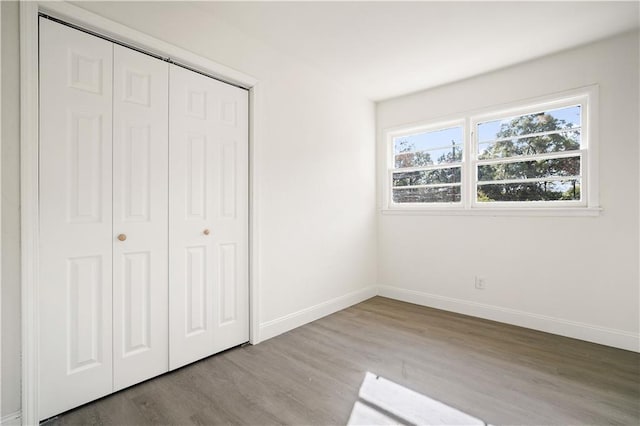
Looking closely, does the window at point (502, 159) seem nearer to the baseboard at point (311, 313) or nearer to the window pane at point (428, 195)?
the window pane at point (428, 195)

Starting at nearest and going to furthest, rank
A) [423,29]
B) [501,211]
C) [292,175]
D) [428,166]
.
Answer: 1. [423,29]
2. [292,175]
3. [501,211]
4. [428,166]

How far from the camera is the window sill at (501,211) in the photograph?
2728 millimetres

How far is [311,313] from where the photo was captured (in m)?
3.18

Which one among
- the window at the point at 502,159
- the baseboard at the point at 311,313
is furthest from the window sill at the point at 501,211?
the baseboard at the point at 311,313

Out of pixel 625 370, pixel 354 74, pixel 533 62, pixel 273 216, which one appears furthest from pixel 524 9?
pixel 625 370

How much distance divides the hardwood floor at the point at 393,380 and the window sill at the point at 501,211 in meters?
1.13

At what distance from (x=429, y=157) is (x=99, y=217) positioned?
340 cm

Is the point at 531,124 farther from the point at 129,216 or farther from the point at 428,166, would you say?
the point at 129,216

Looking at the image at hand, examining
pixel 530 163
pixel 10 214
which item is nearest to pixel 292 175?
pixel 10 214

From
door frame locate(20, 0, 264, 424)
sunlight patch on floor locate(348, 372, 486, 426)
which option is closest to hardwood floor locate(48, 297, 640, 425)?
sunlight patch on floor locate(348, 372, 486, 426)

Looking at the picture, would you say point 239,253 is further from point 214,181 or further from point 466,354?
point 466,354

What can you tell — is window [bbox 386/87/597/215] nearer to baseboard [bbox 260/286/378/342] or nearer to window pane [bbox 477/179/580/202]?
window pane [bbox 477/179/580/202]

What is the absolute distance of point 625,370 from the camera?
219 centimetres

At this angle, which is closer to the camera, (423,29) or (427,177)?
(423,29)
